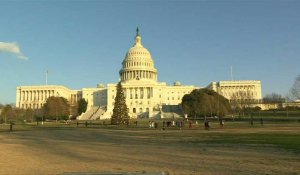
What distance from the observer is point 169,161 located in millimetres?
16828

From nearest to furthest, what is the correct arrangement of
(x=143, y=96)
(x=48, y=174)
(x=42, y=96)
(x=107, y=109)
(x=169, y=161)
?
1. (x=48, y=174)
2. (x=169, y=161)
3. (x=107, y=109)
4. (x=143, y=96)
5. (x=42, y=96)

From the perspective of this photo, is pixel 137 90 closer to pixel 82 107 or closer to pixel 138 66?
pixel 138 66

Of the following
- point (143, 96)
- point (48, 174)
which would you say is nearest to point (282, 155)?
point (48, 174)

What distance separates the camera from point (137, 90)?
492ft

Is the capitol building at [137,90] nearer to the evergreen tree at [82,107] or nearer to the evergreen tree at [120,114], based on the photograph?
the evergreen tree at [82,107]

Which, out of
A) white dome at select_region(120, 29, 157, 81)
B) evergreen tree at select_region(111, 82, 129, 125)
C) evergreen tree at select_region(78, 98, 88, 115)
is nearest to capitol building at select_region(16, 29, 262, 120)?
white dome at select_region(120, 29, 157, 81)

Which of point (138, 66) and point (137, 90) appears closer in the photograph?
point (137, 90)

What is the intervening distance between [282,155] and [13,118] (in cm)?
11574

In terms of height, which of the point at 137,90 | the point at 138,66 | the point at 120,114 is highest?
the point at 138,66

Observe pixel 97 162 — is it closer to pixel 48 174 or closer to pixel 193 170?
pixel 48 174

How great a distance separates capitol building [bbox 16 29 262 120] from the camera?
482 feet

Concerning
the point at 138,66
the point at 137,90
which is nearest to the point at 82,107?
the point at 137,90

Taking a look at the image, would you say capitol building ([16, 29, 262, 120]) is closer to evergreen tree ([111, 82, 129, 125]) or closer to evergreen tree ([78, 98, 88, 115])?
evergreen tree ([78, 98, 88, 115])

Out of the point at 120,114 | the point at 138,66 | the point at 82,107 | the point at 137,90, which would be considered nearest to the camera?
the point at 120,114
